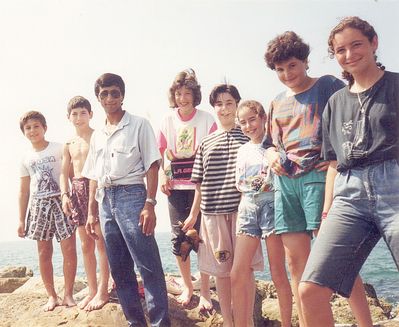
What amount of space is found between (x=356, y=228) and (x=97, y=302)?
3.39m

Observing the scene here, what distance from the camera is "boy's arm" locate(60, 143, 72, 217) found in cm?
544

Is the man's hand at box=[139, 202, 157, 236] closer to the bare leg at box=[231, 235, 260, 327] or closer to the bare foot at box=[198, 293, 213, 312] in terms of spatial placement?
the bare leg at box=[231, 235, 260, 327]

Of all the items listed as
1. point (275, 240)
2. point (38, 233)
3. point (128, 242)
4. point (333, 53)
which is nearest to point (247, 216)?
point (275, 240)

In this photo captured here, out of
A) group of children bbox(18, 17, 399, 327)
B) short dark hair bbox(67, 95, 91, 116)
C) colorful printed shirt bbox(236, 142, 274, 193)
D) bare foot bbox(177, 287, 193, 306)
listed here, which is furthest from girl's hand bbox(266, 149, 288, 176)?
short dark hair bbox(67, 95, 91, 116)

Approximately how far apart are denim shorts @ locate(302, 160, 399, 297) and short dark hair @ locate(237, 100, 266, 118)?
5.47ft

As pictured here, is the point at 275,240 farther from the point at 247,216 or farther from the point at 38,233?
the point at 38,233

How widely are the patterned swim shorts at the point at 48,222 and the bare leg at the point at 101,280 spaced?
60cm

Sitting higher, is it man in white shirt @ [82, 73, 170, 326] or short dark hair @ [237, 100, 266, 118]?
short dark hair @ [237, 100, 266, 118]

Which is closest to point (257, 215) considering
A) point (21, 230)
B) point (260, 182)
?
point (260, 182)

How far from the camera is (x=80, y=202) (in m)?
5.39

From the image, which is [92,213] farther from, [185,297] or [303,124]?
[303,124]

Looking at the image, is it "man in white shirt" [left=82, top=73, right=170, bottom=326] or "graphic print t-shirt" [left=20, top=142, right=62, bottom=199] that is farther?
"graphic print t-shirt" [left=20, top=142, right=62, bottom=199]

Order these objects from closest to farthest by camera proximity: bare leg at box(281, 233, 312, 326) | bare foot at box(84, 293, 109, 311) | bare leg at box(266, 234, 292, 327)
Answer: bare leg at box(281, 233, 312, 326), bare leg at box(266, 234, 292, 327), bare foot at box(84, 293, 109, 311)

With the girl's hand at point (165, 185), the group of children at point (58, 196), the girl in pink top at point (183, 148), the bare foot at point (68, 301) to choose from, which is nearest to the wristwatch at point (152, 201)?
the girl in pink top at point (183, 148)
